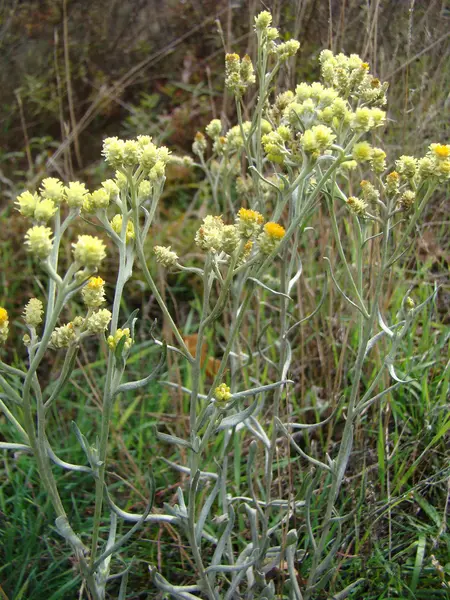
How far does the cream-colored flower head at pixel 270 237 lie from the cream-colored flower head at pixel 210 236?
78 millimetres

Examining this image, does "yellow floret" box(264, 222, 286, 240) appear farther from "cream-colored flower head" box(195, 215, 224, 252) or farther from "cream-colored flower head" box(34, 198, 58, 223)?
"cream-colored flower head" box(34, 198, 58, 223)

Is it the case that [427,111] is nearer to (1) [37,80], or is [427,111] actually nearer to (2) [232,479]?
(2) [232,479]

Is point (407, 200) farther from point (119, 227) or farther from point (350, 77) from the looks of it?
point (119, 227)

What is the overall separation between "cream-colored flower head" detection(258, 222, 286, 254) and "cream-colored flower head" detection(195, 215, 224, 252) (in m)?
0.08

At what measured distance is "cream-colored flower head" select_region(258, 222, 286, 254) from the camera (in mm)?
1142

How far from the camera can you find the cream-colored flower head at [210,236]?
116cm

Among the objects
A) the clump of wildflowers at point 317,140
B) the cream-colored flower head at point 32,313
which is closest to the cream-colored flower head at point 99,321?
the cream-colored flower head at point 32,313

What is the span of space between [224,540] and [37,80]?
12.8 feet

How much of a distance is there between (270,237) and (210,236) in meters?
0.11

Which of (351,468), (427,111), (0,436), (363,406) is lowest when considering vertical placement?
(0,436)

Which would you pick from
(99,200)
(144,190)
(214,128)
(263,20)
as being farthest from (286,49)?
(99,200)

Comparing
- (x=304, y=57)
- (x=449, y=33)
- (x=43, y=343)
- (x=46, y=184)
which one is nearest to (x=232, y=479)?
(x=43, y=343)

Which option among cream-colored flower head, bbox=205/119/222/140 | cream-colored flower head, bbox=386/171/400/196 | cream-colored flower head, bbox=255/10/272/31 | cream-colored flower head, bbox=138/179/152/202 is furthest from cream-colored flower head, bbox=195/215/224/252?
cream-colored flower head, bbox=205/119/222/140

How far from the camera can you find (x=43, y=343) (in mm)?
1084
